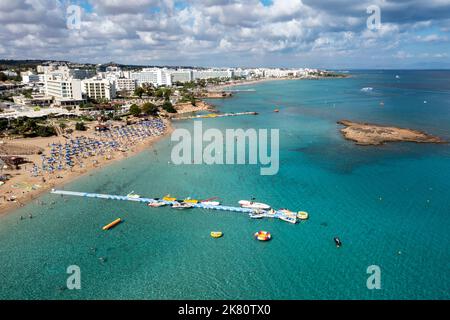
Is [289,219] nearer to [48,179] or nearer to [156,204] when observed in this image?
[156,204]

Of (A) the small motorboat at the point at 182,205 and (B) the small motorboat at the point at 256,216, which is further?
(A) the small motorboat at the point at 182,205

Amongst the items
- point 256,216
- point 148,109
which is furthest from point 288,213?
point 148,109

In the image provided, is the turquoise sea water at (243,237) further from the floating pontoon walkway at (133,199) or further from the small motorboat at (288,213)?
the small motorboat at (288,213)

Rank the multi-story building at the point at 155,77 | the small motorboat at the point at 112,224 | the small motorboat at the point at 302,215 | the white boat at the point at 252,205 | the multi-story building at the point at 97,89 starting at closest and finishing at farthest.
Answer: the small motorboat at the point at 112,224 → the small motorboat at the point at 302,215 → the white boat at the point at 252,205 → the multi-story building at the point at 97,89 → the multi-story building at the point at 155,77

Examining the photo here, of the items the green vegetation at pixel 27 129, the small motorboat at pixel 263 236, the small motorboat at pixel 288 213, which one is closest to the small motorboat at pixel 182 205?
the small motorboat at pixel 263 236

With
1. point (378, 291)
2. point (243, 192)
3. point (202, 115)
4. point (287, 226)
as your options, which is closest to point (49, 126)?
point (202, 115)
